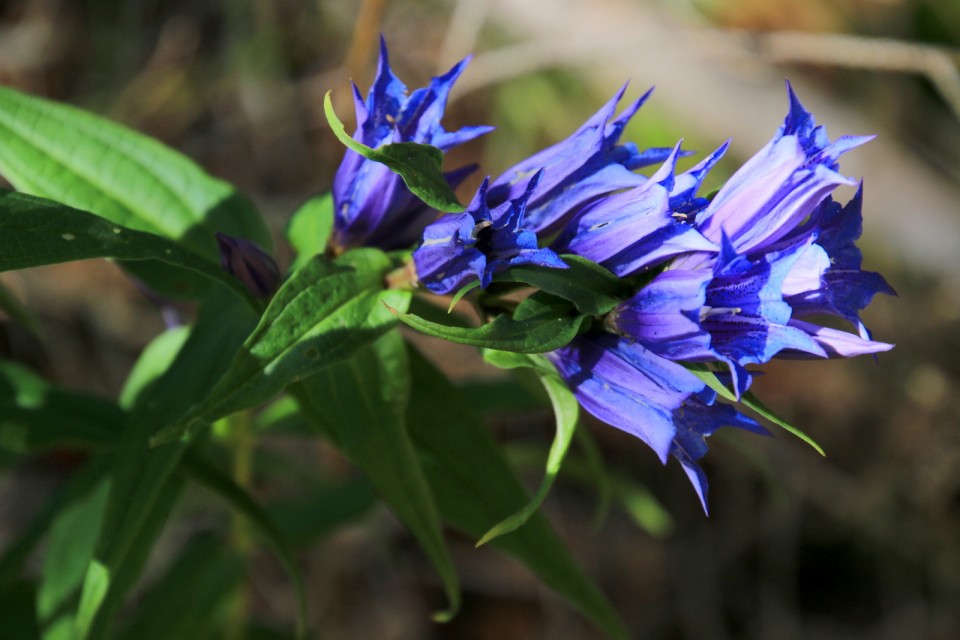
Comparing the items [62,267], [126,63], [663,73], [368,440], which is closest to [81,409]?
[368,440]

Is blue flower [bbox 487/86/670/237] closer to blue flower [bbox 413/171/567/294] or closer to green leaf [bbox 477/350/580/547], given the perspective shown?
blue flower [bbox 413/171/567/294]

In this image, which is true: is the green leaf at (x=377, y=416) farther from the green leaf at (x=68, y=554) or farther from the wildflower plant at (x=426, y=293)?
the green leaf at (x=68, y=554)

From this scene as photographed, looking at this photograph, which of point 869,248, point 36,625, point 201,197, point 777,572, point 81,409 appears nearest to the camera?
point 201,197

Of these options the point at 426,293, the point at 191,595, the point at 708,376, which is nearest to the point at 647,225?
the point at 708,376

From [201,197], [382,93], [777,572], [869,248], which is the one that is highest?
[382,93]

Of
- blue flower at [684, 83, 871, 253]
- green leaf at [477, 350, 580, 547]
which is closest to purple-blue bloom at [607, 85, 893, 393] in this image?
blue flower at [684, 83, 871, 253]

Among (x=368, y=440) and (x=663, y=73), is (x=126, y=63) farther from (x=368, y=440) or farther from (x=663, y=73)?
(x=368, y=440)
